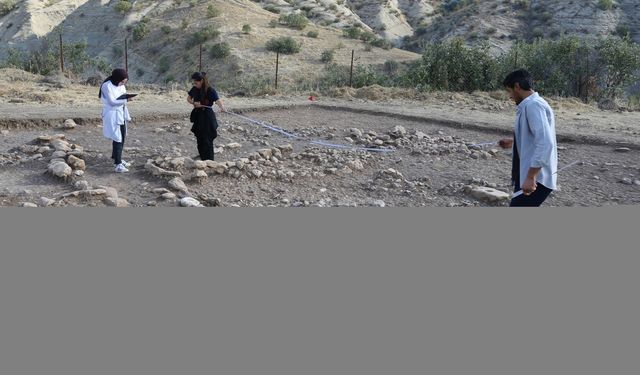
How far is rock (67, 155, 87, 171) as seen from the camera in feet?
23.8

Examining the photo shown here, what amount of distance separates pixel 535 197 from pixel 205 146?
4421mm

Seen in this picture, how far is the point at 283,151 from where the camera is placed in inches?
342

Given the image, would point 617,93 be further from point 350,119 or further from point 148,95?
point 148,95

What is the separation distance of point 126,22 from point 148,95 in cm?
2522

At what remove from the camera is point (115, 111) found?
7.34m

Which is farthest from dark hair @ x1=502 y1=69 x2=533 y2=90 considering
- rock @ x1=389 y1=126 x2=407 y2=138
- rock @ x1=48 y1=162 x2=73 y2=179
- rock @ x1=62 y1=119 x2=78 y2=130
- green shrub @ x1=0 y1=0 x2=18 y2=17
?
green shrub @ x1=0 y1=0 x2=18 y2=17

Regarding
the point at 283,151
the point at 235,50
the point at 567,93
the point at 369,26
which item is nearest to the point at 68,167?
the point at 283,151

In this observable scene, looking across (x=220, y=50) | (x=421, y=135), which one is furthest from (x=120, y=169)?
(x=220, y=50)

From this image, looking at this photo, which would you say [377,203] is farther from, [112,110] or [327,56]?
[327,56]

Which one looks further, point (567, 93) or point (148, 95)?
point (567, 93)

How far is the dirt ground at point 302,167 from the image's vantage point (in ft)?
Answer: 22.3

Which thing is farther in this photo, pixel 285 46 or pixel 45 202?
pixel 285 46

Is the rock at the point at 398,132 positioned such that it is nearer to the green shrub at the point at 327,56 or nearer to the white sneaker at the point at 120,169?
the white sneaker at the point at 120,169

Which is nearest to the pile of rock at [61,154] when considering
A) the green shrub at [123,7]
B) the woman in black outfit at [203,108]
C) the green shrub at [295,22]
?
the woman in black outfit at [203,108]
